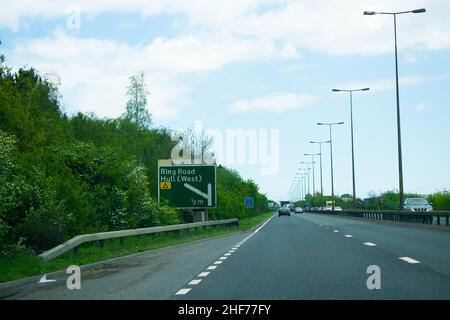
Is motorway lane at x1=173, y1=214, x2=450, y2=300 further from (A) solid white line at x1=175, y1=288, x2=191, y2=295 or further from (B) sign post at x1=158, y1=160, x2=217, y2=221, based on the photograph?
(B) sign post at x1=158, y1=160, x2=217, y2=221

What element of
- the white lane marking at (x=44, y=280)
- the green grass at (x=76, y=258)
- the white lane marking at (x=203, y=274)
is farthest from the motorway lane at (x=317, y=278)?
the green grass at (x=76, y=258)

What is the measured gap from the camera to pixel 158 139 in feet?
234

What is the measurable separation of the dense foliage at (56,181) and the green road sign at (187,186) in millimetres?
842

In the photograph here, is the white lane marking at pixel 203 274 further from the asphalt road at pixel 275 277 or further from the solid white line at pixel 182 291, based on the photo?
the solid white line at pixel 182 291

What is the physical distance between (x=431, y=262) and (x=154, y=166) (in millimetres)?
41262

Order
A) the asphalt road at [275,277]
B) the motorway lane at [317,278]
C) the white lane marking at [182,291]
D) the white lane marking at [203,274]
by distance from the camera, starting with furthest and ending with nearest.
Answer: the white lane marking at [203,274]
the white lane marking at [182,291]
the asphalt road at [275,277]
the motorway lane at [317,278]

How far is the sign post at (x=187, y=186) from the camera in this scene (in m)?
38.4

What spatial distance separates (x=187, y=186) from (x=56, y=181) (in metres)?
14.6

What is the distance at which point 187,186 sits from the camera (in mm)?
38594

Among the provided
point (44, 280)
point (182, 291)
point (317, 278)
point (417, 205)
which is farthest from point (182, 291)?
point (417, 205)

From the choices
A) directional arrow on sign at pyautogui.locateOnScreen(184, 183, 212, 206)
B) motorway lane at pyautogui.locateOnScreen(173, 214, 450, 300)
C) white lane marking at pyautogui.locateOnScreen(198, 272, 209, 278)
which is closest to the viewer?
motorway lane at pyautogui.locateOnScreen(173, 214, 450, 300)

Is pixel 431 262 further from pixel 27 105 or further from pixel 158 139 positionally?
pixel 158 139

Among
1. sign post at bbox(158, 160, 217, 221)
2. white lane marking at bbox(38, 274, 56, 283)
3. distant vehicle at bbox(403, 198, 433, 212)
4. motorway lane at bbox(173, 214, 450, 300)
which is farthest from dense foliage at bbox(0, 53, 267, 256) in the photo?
distant vehicle at bbox(403, 198, 433, 212)

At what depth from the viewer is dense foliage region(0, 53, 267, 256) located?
66.5 feet
